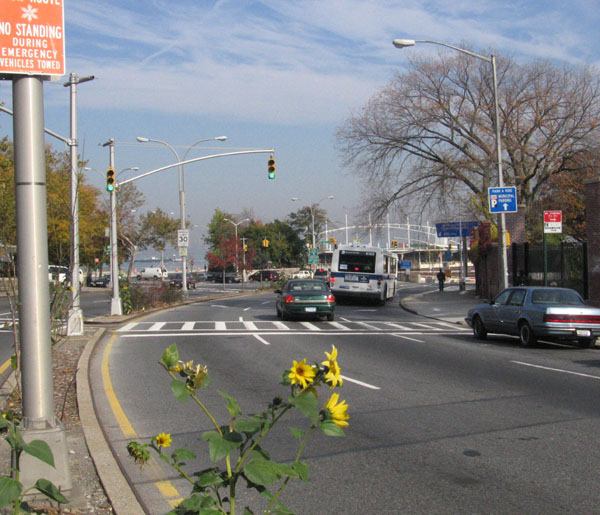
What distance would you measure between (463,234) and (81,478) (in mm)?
38124

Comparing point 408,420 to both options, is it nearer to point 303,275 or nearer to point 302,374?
point 302,374

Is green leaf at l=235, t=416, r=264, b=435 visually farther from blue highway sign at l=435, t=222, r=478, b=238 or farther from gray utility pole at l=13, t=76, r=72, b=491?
blue highway sign at l=435, t=222, r=478, b=238

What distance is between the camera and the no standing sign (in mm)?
5066

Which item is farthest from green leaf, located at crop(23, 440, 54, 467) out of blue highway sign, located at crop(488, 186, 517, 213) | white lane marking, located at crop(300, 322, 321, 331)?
blue highway sign, located at crop(488, 186, 517, 213)

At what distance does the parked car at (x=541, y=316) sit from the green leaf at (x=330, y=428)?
46.5 feet

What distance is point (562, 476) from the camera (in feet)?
20.1

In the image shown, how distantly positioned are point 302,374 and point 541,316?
1441 centimetres

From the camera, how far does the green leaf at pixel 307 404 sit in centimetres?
335

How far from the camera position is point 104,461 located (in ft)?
21.1

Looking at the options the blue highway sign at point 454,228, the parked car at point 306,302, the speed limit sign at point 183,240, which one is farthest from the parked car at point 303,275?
the parked car at point 306,302

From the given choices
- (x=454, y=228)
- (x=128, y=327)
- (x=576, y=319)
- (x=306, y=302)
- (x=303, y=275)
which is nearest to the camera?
(x=576, y=319)

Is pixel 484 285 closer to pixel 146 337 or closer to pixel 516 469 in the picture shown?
pixel 146 337

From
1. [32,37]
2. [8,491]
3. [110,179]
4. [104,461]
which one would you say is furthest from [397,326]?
[8,491]

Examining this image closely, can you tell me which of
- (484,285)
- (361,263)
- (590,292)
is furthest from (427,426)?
(484,285)
